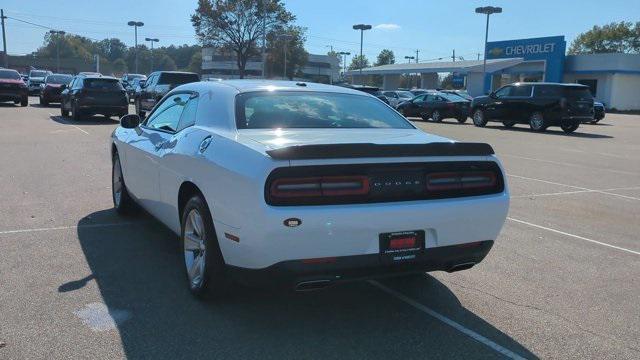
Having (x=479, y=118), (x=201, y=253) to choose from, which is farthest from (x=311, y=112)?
(x=479, y=118)

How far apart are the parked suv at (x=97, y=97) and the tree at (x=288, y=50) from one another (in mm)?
41481

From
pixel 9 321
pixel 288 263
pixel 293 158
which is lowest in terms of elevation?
pixel 9 321

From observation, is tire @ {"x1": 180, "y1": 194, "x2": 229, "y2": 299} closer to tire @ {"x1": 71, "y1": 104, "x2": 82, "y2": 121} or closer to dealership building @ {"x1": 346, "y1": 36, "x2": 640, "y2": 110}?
tire @ {"x1": 71, "y1": 104, "x2": 82, "y2": 121}

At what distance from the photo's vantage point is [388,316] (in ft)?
13.7

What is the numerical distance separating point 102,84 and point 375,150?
1970cm

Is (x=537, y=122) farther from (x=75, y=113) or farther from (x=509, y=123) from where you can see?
(x=75, y=113)

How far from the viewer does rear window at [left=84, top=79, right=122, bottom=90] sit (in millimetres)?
21203

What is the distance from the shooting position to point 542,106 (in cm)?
2339

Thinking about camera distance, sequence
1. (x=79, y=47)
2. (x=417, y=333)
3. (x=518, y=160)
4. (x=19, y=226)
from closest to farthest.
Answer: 1. (x=417, y=333)
2. (x=19, y=226)
3. (x=518, y=160)
4. (x=79, y=47)

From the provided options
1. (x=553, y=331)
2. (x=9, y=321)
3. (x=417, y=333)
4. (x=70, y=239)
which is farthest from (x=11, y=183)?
(x=553, y=331)

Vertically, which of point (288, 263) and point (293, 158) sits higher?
point (293, 158)

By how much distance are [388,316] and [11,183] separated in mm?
6977

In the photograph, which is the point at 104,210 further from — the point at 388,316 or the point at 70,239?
the point at 388,316

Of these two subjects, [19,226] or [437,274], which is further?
[19,226]
